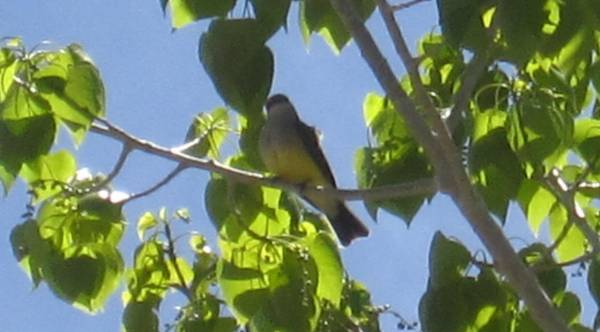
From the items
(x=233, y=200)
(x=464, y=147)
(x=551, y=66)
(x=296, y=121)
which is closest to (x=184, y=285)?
(x=233, y=200)

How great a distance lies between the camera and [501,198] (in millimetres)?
3146

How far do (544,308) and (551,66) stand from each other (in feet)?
2.14

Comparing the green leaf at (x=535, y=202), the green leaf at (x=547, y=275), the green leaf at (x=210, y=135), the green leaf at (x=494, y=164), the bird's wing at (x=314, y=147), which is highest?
the bird's wing at (x=314, y=147)

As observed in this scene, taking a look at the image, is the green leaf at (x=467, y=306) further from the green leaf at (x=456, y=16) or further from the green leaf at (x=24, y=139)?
the green leaf at (x=24, y=139)

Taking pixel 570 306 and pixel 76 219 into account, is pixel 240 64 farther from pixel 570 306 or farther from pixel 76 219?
pixel 570 306

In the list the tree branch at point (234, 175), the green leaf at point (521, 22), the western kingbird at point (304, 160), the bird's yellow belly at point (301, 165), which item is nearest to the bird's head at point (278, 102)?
the western kingbird at point (304, 160)

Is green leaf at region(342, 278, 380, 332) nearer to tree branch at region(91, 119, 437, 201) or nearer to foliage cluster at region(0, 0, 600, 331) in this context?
foliage cluster at region(0, 0, 600, 331)

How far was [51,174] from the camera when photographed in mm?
3430

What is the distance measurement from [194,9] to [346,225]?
2.87 m

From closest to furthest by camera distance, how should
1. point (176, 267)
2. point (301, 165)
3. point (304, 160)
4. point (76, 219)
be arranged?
point (76, 219) < point (176, 267) < point (301, 165) < point (304, 160)

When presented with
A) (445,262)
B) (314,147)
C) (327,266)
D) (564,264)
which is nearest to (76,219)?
(327,266)

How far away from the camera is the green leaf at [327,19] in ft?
10.9

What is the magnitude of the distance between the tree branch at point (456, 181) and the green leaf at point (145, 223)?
0.98 m

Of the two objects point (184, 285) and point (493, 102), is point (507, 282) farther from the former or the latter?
point (184, 285)
